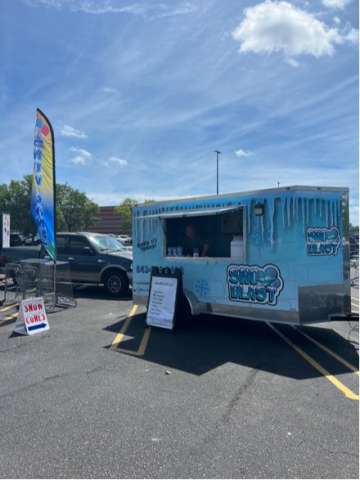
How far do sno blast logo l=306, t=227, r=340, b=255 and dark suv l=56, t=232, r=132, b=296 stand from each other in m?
5.46

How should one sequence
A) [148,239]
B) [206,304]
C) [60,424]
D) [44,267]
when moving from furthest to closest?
[44,267] → [148,239] → [206,304] → [60,424]

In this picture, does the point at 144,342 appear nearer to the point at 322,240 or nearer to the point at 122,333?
the point at 122,333

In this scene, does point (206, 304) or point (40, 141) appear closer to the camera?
point (206, 304)

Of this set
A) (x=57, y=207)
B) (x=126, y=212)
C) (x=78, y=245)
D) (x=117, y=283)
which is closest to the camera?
(x=117, y=283)

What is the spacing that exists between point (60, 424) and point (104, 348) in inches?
84.1

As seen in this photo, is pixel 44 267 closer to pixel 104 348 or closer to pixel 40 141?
pixel 40 141

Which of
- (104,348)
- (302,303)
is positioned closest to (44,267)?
(104,348)

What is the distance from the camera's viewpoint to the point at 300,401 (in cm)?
365

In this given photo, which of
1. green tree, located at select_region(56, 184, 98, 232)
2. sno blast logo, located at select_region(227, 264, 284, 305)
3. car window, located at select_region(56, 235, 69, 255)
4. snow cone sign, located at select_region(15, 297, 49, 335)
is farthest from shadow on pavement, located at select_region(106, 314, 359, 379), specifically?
green tree, located at select_region(56, 184, 98, 232)

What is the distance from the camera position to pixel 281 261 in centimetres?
539

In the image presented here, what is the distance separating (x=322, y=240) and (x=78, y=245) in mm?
7179

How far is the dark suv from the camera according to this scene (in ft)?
31.7

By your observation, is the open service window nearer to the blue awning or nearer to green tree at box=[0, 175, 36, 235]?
the blue awning

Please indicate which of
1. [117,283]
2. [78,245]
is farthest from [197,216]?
[78,245]
